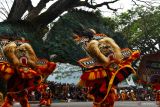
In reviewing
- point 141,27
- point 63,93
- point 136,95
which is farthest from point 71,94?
point 141,27

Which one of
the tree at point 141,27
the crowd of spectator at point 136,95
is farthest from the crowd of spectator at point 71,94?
the tree at point 141,27

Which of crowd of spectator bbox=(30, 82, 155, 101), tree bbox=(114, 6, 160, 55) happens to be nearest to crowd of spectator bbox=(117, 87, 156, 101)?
crowd of spectator bbox=(30, 82, 155, 101)

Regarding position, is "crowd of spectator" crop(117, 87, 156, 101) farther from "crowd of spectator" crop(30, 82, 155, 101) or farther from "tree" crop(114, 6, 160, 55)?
"tree" crop(114, 6, 160, 55)

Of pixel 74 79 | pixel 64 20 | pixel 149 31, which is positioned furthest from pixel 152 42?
pixel 64 20

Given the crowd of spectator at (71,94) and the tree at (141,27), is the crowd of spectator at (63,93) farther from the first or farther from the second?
the tree at (141,27)

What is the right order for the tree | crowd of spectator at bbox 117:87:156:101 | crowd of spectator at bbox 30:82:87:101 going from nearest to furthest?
crowd of spectator at bbox 30:82:87:101 < crowd of spectator at bbox 117:87:156:101 < the tree

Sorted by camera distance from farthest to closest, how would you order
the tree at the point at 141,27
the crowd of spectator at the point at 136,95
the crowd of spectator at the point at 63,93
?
1. the tree at the point at 141,27
2. the crowd of spectator at the point at 136,95
3. the crowd of spectator at the point at 63,93

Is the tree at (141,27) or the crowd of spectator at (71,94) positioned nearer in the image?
the crowd of spectator at (71,94)

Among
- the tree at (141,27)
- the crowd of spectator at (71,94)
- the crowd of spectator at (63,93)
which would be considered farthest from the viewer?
the tree at (141,27)

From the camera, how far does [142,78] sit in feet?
44.3

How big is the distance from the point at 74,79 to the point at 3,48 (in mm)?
30355

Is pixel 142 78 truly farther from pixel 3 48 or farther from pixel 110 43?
pixel 3 48

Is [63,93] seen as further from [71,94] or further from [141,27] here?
[141,27]

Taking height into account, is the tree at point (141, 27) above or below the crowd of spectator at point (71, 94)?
above
